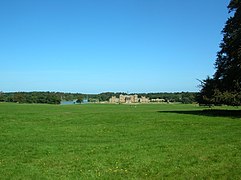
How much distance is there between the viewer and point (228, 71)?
41.0m

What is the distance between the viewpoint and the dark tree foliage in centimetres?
3831

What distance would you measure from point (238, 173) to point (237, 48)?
30.2m

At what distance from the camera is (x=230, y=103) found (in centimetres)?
3819

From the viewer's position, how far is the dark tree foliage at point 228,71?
38.3 metres

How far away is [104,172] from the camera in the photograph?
12305mm

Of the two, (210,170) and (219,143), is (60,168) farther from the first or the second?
(219,143)

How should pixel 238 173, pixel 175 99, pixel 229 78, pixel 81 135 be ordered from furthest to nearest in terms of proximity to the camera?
pixel 175 99
pixel 229 78
pixel 81 135
pixel 238 173

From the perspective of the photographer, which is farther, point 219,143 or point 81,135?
point 81,135

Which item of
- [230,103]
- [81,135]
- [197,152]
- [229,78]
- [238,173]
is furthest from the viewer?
[229,78]

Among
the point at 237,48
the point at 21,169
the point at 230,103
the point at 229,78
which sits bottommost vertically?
the point at 21,169

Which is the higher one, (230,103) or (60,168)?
(230,103)

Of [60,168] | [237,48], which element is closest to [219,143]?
[60,168]

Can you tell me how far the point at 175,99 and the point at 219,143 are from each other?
7005 inches

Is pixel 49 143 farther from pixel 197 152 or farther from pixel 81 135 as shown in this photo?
pixel 197 152
